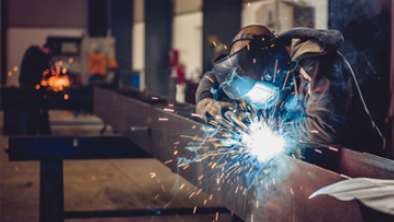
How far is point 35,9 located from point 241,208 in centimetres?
1068

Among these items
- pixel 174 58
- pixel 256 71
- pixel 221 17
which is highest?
pixel 221 17

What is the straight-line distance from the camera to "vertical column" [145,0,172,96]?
7.62m

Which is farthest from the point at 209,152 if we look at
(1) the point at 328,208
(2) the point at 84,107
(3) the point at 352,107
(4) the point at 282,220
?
(2) the point at 84,107

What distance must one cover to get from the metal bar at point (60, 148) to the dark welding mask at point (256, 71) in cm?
66

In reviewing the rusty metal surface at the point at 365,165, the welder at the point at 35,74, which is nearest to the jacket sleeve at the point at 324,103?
the rusty metal surface at the point at 365,165

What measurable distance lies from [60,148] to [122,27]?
867 cm

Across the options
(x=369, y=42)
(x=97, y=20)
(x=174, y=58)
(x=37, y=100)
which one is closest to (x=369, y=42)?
(x=369, y=42)

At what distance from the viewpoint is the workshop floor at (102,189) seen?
2414 mm

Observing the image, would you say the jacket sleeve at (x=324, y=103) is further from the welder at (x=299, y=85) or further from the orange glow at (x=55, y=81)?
the orange glow at (x=55, y=81)

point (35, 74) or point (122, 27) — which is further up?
point (122, 27)

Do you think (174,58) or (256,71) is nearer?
(256,71)

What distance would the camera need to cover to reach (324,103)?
1.28 metres

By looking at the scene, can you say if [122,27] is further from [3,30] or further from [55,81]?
[55,81]

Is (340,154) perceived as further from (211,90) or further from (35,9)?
(35,9)
